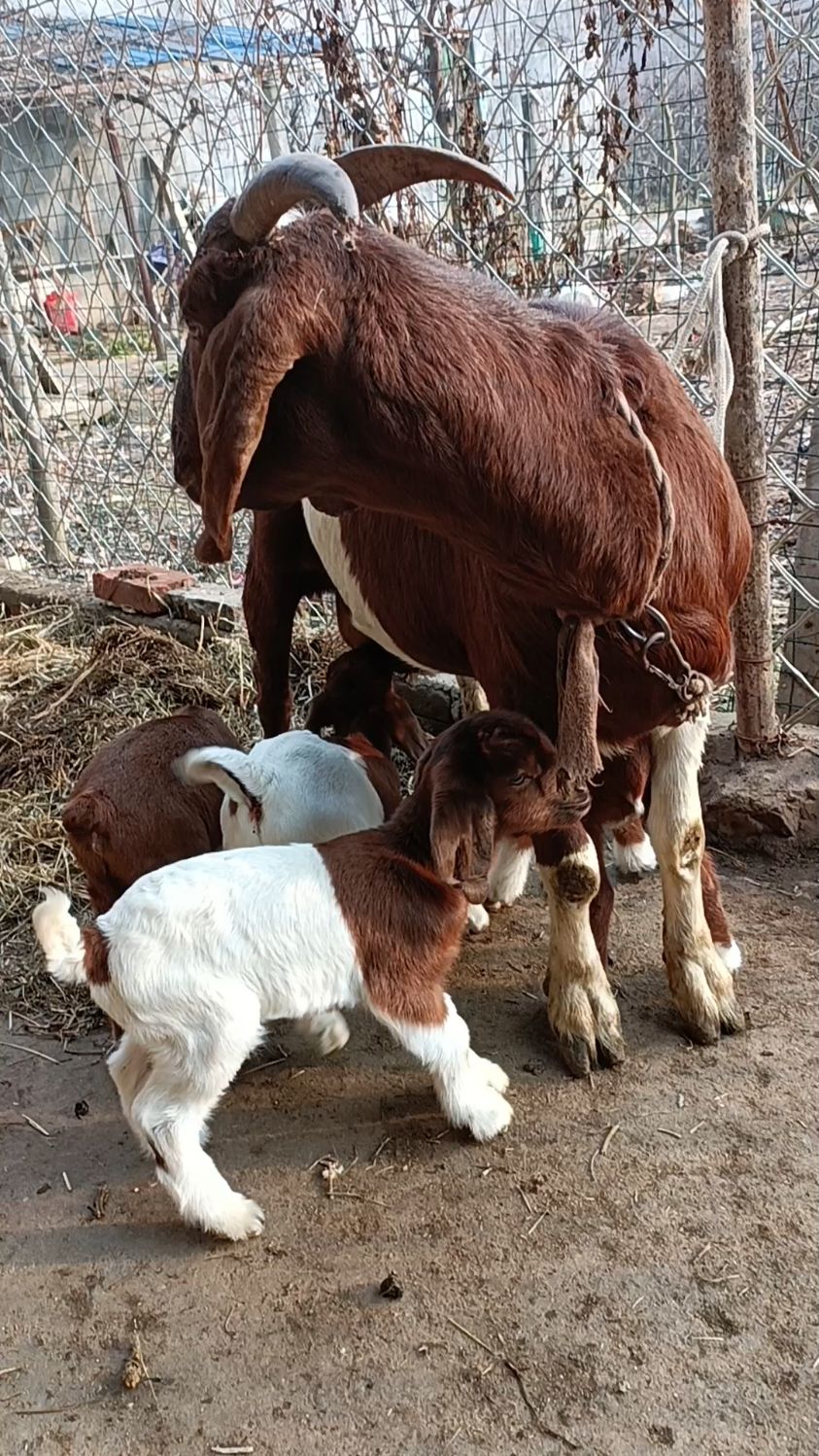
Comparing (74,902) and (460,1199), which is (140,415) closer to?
(74,902)

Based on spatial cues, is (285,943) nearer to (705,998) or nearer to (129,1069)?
(129,1069)

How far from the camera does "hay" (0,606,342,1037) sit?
3.75 meters

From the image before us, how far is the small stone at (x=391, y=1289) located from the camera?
7.13ft

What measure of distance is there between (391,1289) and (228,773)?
122 centimetres

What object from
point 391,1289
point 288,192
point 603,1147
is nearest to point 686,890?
point 603,1147

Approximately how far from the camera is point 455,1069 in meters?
2.42

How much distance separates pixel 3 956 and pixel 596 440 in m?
2.48

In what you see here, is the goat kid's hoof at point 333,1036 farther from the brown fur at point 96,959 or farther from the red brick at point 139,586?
the red brick at point 139,586

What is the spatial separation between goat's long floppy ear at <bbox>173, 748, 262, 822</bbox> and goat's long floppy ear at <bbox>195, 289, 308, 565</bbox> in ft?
3.80

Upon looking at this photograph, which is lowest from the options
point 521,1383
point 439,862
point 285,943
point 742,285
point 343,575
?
point 521,1383

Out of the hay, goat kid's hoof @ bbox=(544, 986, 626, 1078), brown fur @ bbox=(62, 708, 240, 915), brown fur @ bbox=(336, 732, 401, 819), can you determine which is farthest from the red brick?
goat kid's hoof @ bbox=(544, 986, 626, 1078)

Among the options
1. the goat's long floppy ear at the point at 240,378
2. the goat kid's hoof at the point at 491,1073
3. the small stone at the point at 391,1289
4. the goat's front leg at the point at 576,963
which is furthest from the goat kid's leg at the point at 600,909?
the goat's long floppy ear at the point at 240,378

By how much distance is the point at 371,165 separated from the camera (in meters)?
1.95

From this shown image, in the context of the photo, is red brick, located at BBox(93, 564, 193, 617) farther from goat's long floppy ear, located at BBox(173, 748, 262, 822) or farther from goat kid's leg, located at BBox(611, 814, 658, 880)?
goat kid's leg, located at BBox(611, 814, 658, 880)
